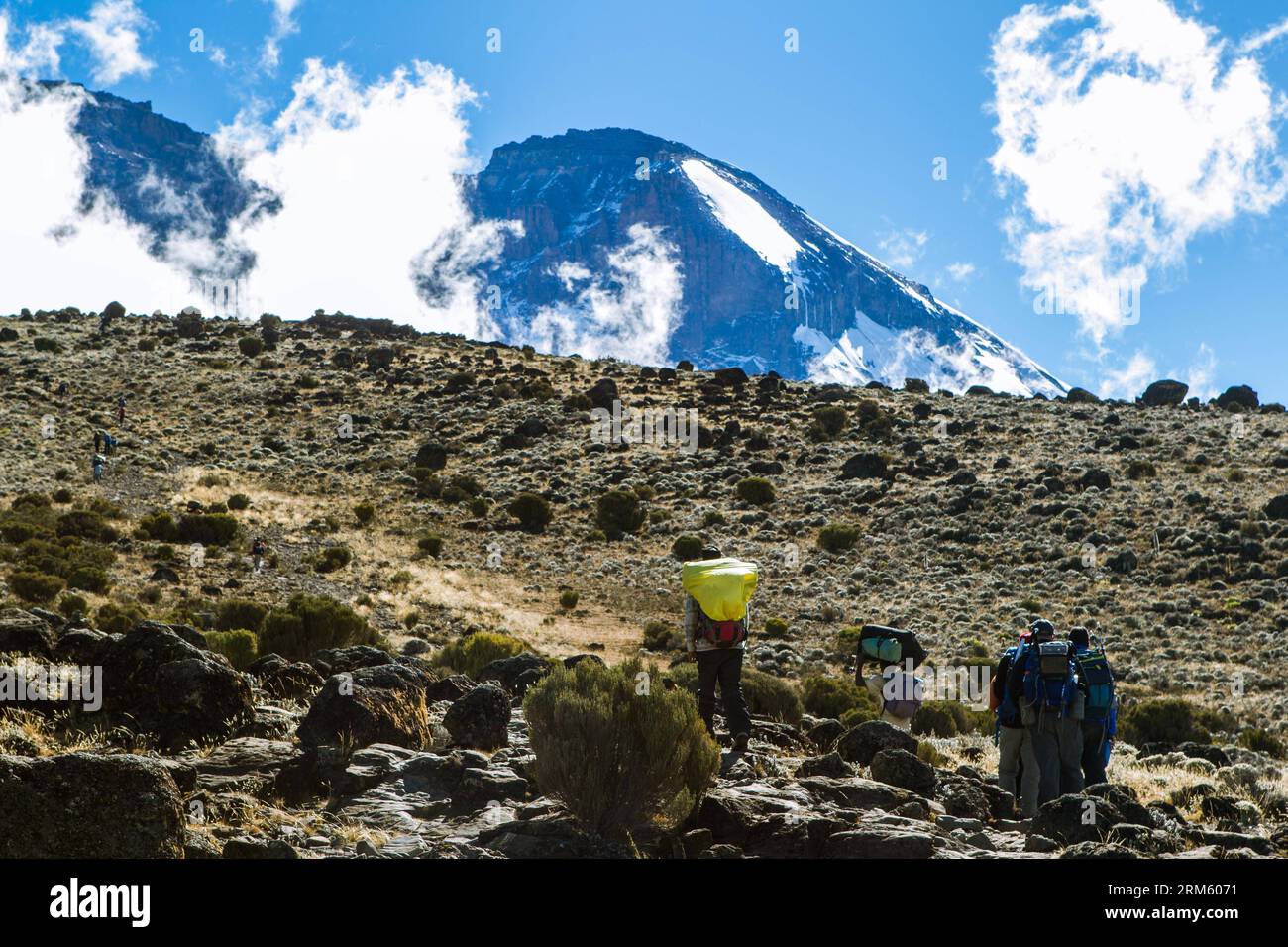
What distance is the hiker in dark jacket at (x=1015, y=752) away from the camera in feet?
31.6

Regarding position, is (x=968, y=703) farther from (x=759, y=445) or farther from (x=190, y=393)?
(x=190, y=393)

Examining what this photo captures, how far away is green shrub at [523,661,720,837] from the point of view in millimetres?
7395

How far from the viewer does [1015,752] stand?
32.7 ft

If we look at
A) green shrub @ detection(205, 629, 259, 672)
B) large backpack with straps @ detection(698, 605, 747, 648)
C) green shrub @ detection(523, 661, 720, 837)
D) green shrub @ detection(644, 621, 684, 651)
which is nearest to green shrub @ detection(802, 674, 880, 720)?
green shrub @ detection(644, 621, 684, 651)

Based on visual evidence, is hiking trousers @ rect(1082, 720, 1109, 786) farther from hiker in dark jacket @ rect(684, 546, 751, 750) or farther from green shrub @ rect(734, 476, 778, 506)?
green shrub @ rect(734, 476, 778, 506)

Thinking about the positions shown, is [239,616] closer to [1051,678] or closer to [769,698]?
[769,698]

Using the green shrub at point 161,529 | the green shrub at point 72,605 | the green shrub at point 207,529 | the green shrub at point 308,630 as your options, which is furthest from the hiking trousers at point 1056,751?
the green shrub at point 161,529

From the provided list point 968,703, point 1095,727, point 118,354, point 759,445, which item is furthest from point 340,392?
point 1095,727

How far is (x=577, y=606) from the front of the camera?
107 feet

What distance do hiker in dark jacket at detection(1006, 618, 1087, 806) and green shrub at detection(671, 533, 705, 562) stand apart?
26.7m

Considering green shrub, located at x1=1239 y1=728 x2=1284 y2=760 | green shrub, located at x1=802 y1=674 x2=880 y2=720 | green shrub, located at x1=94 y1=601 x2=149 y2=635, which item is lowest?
green shrub, located at x1=1239 y1=728 x2=1284 y2=760

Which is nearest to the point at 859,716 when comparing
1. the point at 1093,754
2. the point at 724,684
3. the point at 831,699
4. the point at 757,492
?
the point at 831,699

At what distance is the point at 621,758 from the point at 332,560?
27.1 m
